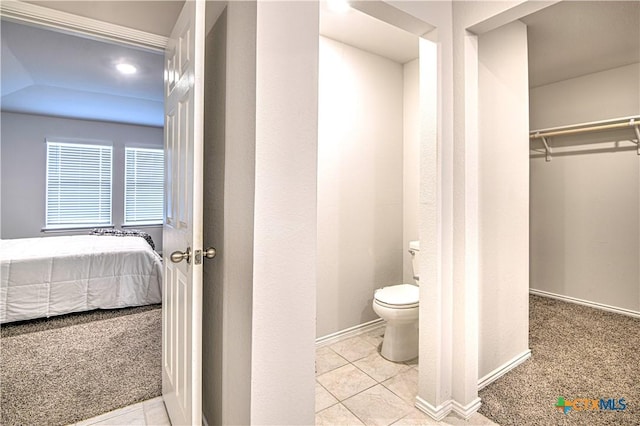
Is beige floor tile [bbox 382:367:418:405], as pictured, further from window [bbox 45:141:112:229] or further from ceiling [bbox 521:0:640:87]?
window [bbox 45:141:112:229]

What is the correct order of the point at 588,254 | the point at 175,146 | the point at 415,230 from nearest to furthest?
the point at 175,146
the point at 415,230
the point at 588,254

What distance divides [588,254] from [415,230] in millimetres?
2040

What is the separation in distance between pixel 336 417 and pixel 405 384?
548 mm

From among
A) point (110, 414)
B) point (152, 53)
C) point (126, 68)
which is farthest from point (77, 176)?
point (110, 414)

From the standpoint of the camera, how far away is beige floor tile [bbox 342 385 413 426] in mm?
1812

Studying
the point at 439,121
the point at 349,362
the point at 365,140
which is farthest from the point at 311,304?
the point at 365,140

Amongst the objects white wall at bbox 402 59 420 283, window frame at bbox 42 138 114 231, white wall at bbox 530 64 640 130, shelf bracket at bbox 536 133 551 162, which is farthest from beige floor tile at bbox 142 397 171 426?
window frame at bbox 42 138 114 231

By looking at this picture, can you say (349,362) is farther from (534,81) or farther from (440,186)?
(534,81)

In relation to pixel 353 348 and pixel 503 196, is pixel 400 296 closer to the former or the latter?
pixel 353 348

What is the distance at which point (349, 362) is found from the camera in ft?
7.95

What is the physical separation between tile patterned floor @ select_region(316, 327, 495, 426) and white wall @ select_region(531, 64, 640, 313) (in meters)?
2.48

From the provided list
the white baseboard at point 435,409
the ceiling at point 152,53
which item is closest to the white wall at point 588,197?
the ceiling at point 152,53

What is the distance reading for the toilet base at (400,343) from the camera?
242cm

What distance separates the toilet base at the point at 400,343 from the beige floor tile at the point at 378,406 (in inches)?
14.6
